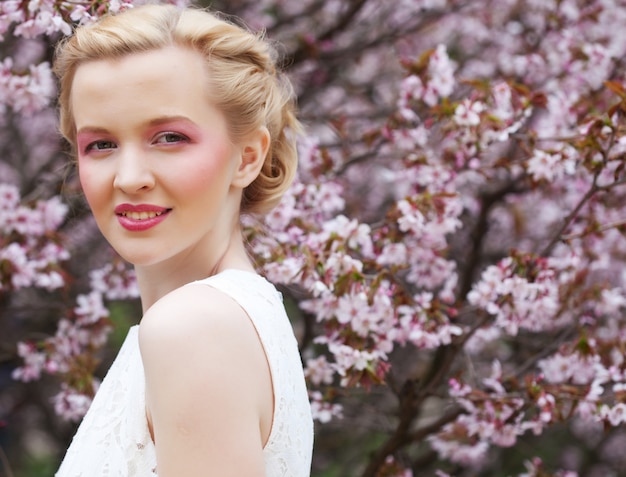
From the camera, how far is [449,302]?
2527mm

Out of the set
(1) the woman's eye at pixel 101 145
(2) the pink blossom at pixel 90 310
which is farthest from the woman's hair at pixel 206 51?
(2) the pink blossom at pixel 90 310

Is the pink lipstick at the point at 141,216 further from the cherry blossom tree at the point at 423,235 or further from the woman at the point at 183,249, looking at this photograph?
the cherry blossom tree at the point at 423,235

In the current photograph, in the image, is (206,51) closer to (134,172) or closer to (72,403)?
(134,172)

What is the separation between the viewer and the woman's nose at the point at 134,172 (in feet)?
3.80

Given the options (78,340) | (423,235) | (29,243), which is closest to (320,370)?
(423,235)

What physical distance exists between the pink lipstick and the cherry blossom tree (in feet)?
2.46

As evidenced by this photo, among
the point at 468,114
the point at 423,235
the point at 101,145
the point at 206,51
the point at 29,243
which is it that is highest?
the point at 206,51

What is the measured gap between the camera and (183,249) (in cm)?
123

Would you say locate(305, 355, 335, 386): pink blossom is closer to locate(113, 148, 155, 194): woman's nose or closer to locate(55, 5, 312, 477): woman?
locate(55, 5, 312, 477): woman

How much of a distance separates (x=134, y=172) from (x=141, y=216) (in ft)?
0.23

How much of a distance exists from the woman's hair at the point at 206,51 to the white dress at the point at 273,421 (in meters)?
0.26

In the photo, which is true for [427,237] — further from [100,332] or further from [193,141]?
[193,141]

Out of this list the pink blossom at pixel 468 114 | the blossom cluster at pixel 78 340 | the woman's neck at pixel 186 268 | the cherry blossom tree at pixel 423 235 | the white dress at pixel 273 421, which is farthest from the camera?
the blossom cluster at pixel 78 340

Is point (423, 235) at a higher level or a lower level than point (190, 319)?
lower
